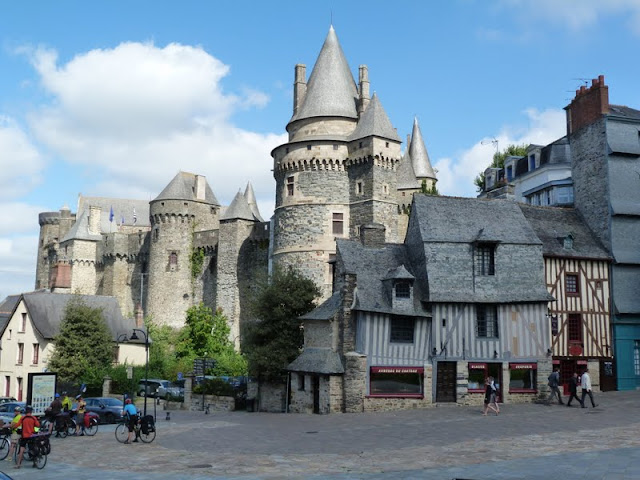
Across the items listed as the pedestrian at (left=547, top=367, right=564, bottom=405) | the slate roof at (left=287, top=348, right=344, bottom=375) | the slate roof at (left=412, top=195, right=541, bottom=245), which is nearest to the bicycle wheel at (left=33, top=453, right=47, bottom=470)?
the slate roof at (left=287, top=348, right=344, bottom=375)

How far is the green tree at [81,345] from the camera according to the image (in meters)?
35.9

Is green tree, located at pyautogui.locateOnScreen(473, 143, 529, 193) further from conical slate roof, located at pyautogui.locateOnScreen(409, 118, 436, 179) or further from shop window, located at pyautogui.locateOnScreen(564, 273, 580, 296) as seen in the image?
shop window, located at pyautogui.locateOnScreen(564, 273, 580, 296)

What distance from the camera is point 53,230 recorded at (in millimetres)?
73188

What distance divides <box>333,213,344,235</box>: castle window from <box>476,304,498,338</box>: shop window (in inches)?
618

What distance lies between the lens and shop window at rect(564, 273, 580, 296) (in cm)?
2842

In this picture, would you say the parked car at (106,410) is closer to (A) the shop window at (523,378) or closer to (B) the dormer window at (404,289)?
(B) the dormer window at (404,289)

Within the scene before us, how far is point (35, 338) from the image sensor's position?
40.0 m

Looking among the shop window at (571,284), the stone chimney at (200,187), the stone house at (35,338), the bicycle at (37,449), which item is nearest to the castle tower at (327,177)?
the stone house at (35,338)

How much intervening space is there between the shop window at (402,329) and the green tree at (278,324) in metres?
4.41

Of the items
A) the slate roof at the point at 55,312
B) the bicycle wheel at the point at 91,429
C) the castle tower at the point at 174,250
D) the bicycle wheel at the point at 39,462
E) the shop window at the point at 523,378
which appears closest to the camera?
the bicycle wheel at the point at 39,462

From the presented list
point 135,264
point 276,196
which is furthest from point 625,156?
point 135,264

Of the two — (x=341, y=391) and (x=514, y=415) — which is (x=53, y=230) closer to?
(x=341, y=391)

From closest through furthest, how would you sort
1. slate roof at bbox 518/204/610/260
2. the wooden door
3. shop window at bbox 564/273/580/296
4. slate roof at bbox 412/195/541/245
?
the wooden door < slate roof at bbox 412/195/541/245 < shop window at bbox 564/273/580/296 < slate roof at bbox 518/204/610/260

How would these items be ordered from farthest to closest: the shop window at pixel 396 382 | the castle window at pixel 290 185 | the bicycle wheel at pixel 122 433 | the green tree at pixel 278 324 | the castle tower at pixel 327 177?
1. the castle window at pixel 290 185
2. the castle tower at pixel 327 177
3. the green tree at pixel 278 324
4. the shop window at pixel 396 382
5. the bicycle wheel at pixel 122 433
